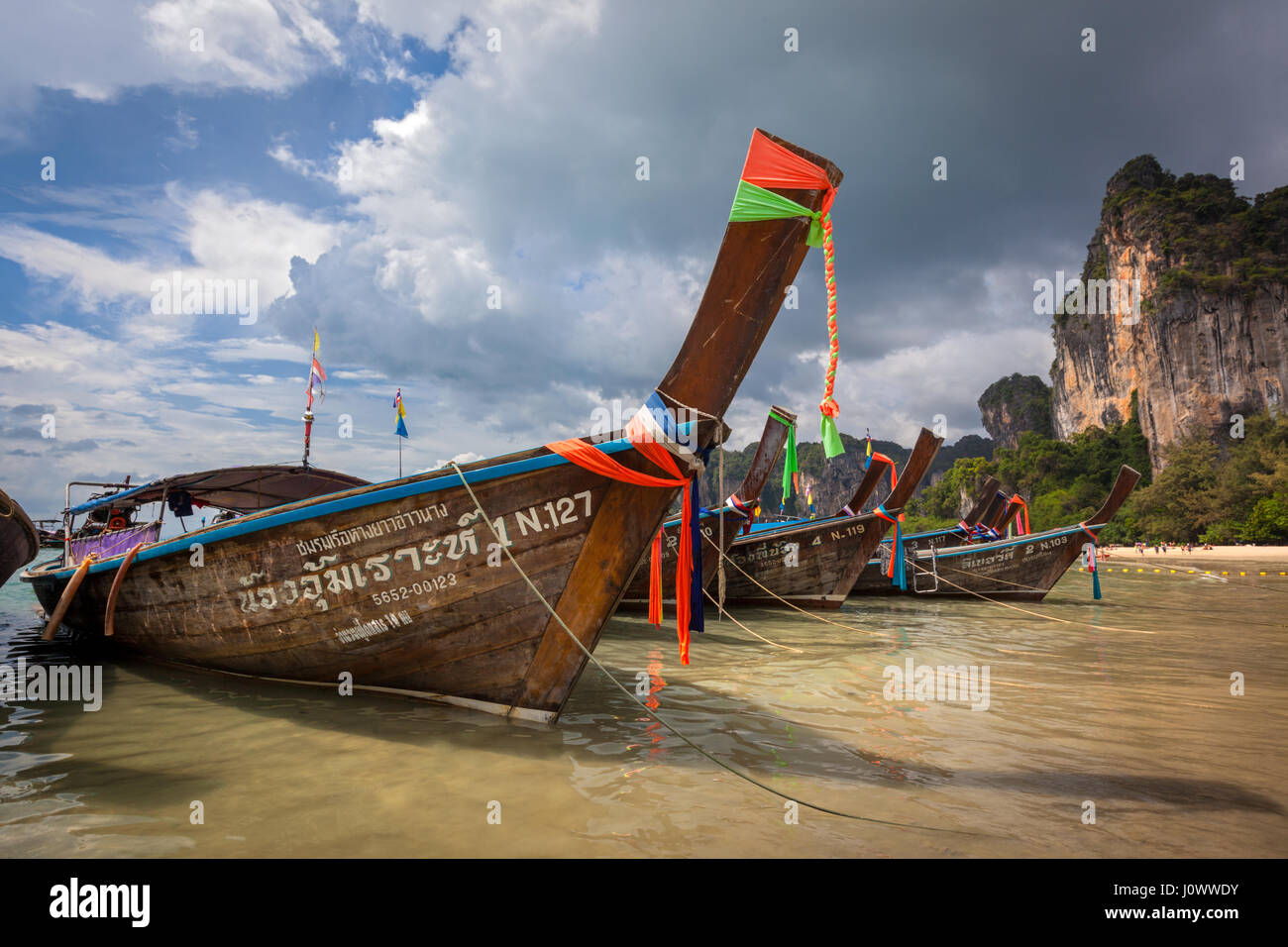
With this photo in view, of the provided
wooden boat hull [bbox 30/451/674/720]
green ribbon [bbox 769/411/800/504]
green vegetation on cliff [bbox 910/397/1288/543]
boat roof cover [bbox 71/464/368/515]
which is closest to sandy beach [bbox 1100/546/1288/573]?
green vegetation on cliff [bbox 910/397/1288/543]

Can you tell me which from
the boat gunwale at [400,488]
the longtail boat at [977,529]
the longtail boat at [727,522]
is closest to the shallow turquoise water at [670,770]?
the boat gunwale at [400,488]

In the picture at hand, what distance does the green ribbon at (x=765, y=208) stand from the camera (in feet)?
12.3

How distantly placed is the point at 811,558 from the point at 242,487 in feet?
32.0

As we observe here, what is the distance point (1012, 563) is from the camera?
14672 mm

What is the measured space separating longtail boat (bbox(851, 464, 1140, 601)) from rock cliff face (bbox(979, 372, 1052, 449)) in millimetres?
87366

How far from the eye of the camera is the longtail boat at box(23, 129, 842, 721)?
12.8 feet

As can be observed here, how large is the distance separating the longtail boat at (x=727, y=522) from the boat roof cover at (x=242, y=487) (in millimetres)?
4969

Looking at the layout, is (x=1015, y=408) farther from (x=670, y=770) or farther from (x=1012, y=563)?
(x=670, y=770)

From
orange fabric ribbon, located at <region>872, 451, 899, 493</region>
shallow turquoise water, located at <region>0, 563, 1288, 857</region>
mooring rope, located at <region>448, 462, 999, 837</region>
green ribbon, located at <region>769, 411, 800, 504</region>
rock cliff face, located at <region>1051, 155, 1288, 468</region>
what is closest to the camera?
shallow turquoise water, located at <region>0, 563, 1288, 857</region>

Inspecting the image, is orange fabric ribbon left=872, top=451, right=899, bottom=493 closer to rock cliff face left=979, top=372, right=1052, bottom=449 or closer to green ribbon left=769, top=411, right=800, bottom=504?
green ribbon left=769, top=411, right=800, bottom=504

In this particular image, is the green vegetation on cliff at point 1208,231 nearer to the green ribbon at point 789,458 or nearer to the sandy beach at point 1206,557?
the sandy beach at point 1206,557

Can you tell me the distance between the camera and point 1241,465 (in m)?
39.0
